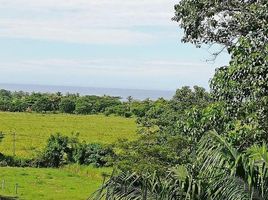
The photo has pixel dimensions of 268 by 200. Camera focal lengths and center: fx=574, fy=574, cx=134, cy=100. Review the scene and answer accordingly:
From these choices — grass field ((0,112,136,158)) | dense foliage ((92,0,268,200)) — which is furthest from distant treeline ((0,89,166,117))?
dense foliage ((92,0,268,200))

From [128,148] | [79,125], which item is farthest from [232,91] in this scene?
[79,125]

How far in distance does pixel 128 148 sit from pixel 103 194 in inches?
504

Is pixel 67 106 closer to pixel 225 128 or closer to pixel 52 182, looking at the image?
pixel 52 182

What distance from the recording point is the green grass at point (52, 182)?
24.7 metres

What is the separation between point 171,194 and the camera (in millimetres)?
5688

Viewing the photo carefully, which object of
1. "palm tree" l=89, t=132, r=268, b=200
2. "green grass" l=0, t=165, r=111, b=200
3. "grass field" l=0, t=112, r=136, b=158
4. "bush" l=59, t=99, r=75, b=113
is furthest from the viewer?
"bush" l=59, t=99, r=75, b=113

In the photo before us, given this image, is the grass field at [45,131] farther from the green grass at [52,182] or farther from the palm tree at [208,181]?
the palm tree at [208,181]

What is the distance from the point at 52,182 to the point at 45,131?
23170mm

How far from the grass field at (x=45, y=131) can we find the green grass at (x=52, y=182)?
13.3ft

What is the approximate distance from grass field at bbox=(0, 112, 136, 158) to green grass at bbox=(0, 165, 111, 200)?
4059 mm

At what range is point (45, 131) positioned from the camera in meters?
50.9

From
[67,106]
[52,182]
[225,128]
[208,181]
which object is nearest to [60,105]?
[67,106]

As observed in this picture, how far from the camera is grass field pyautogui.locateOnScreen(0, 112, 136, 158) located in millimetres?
39375

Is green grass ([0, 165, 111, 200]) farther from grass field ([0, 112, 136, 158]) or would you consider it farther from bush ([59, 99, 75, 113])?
bush ([59, 99, 75, 113])
